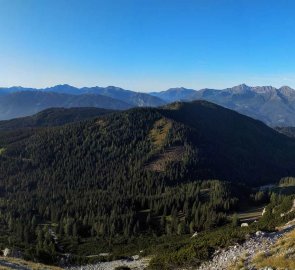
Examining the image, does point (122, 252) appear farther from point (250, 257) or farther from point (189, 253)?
point (250, 257)

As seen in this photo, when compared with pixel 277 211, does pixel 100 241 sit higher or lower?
lower

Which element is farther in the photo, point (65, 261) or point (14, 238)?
point (14, 238)

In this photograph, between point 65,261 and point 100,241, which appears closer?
point 65,261

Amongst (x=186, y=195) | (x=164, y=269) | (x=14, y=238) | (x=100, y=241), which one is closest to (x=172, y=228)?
(x=100, y=241)

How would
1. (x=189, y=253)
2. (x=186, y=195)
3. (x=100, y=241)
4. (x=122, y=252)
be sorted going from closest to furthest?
(x=189, y=253)
(x=122, y=252)
(x=100, y=241)
(x=186, y=195)

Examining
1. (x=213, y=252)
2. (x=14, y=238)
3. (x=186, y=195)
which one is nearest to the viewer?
(x=213, y=252)

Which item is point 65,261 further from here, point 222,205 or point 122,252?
point 222,205

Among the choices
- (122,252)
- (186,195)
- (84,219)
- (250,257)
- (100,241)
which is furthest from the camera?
(186,195)

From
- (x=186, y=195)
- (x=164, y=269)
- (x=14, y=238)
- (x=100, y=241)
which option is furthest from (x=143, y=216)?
(x=164, y=269)

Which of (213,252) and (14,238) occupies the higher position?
(213,252)

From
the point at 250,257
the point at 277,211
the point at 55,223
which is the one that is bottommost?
the point at 55,223
